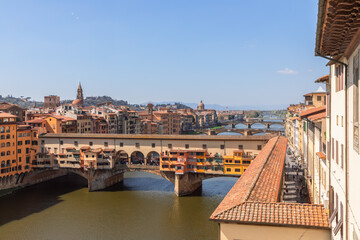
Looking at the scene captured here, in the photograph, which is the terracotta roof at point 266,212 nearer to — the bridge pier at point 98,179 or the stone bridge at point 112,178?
the stone bridge at point 112,178

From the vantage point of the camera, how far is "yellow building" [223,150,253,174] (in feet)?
120

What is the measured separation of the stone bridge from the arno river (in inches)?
46.7

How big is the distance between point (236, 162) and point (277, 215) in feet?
88.7

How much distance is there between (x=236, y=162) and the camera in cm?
3691

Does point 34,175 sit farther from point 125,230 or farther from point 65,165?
point 125,230

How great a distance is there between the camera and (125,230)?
88.8 feet

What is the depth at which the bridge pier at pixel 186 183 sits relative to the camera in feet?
121

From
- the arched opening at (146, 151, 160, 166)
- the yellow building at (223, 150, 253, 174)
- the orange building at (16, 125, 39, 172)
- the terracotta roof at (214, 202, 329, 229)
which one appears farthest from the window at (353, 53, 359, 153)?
the orange building at (16, 125, 39, 172)

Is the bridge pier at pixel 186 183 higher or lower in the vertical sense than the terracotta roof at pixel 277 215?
lower

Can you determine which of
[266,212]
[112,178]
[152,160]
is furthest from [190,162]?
[266,212]

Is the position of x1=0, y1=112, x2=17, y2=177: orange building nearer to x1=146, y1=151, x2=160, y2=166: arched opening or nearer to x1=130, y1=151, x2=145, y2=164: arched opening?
x1=130, y1=151, x2=145, y2=164: arched opening

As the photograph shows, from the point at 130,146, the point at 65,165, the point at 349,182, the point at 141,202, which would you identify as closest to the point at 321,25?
the point at 349,182

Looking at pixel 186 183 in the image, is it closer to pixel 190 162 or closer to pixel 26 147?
pixel 190 162

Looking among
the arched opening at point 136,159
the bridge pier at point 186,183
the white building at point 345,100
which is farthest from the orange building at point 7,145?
the white building at point 345,100
